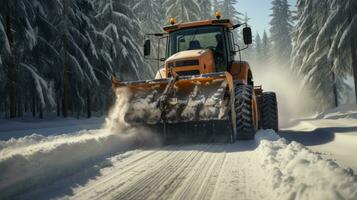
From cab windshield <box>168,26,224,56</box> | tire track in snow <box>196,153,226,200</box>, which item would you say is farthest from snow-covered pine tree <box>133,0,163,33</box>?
tire track in snow <box>196,153,226,200</box>

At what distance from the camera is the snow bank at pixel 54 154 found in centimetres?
453

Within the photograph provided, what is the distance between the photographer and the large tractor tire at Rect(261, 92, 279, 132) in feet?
35.9

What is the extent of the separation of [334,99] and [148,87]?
21.7 m

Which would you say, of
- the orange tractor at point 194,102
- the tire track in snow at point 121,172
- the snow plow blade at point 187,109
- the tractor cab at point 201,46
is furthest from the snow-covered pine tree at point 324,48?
the tire track in snow at point 121,172

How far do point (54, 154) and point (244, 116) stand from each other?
4452mm

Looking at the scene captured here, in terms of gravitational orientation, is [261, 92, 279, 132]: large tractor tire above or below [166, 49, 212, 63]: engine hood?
below

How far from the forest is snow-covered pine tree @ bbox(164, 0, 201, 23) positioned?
785 centimetres

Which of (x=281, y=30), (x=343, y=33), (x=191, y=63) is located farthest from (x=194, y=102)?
(x=281, y=30)

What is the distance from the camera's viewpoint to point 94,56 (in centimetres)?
2333

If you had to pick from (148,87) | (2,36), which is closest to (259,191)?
(148,87)

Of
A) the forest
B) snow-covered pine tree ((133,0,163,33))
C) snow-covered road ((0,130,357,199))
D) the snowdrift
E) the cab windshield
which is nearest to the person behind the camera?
snow-covered road ((0,130,357,199))

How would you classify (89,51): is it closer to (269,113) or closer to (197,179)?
(269,113)

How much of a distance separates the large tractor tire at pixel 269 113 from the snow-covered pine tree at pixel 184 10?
89.4 ft

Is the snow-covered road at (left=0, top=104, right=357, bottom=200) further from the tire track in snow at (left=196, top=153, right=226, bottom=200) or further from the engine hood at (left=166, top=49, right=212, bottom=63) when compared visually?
the engine hood at (left=166, top=49, right=212, bottom=63)
